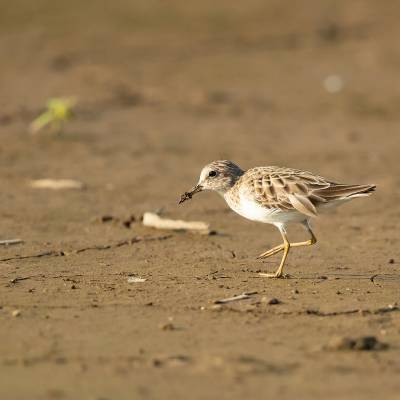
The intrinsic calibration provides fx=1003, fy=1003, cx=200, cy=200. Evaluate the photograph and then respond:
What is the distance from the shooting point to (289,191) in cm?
815

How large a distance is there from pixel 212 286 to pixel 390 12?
16742mm

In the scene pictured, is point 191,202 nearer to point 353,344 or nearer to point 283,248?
point 283,248

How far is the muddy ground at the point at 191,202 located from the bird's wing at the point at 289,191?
61 cm

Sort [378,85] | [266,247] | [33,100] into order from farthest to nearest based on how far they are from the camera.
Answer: [378,85] < [33,100] < [266,247]

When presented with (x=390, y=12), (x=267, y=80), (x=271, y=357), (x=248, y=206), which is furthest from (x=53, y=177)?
(x=390, y=12)

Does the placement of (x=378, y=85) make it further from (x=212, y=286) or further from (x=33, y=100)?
(x=212, y=286)

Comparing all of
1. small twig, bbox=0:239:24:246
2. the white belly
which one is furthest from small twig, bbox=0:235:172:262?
the white belly

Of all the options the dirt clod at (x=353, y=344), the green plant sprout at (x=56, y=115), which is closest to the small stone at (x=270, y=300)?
the dirt clod at (x=353, y=344)

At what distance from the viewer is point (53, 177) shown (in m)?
12.0

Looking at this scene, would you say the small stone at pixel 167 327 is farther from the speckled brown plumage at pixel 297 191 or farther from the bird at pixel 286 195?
the speckled brown plumage at pixel 297 191

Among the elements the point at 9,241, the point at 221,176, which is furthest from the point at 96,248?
the point at 221,176

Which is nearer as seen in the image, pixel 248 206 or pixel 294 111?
pixel 248 206

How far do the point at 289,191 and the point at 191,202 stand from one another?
3.28m

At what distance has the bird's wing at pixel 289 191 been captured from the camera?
26.5ft
